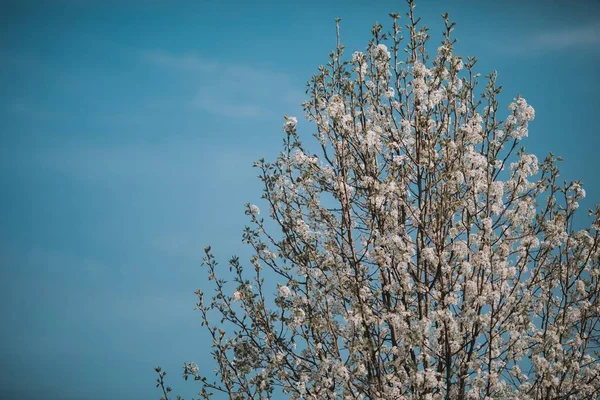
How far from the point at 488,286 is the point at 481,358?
976 millimetres

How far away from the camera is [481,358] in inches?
293

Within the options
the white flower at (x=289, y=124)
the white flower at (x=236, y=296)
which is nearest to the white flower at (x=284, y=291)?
the white flower at (x=236, y=296)

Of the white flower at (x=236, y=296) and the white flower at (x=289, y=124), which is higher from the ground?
the white flower at (x=289, y=124)

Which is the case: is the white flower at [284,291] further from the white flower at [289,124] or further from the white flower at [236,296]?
the white flower at [289,124]

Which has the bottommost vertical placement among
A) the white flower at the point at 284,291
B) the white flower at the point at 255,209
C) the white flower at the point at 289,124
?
the white flower at the point at 284,291

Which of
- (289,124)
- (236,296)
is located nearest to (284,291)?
(236,296)

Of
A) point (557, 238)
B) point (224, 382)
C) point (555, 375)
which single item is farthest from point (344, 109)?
point (555, 375)

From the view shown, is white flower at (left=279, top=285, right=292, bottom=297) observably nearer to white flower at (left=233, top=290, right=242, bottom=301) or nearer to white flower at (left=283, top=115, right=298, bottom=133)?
white flower at (left=233, top=290, right=242, bottom=301)

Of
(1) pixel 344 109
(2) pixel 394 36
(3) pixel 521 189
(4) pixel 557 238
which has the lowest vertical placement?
(4) pixel 557 238

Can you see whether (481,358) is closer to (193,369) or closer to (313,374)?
(313,374)

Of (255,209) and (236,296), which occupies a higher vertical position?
(255,209)

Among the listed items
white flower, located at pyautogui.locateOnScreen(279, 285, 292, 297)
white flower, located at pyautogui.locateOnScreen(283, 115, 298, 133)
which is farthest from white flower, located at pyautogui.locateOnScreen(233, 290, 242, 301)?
white flower, located at pyautogui.locateOnScreen(283, 115, 298, 133)

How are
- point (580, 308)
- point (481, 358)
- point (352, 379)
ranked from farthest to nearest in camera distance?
point (580, 308) < point (481, 358) < point (352, 379)

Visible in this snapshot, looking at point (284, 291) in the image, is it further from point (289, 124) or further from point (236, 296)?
point (289, 124)
